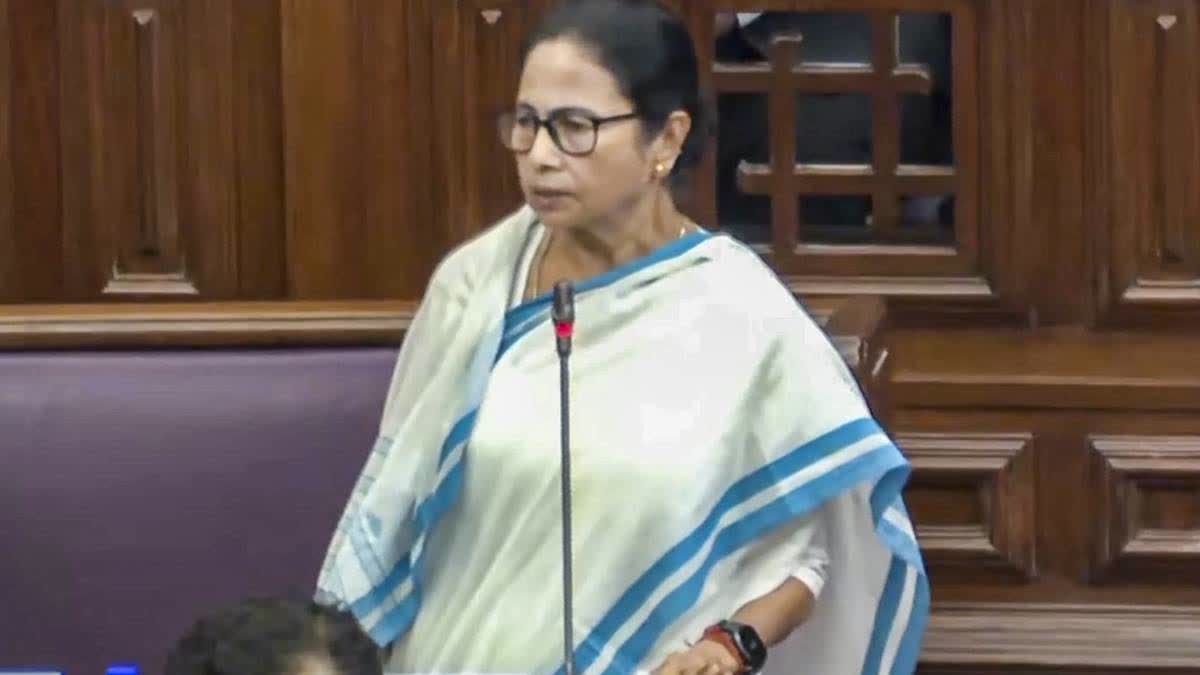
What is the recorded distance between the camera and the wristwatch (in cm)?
194

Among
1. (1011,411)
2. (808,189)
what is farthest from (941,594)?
(808,189)

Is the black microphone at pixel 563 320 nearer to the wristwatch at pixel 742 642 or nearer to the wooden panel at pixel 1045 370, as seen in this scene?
the wristwatch at pixel 742 642

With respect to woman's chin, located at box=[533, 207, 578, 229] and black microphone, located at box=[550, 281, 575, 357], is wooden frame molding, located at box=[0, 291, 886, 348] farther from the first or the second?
black microphone, located at box=[550, 281, 575, 357]

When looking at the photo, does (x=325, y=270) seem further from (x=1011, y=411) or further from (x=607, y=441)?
(x=607, y=441)

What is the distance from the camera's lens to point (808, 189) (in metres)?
3.07

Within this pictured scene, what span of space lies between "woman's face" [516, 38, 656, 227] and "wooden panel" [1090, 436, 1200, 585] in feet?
3.73

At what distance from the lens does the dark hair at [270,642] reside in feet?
4.09

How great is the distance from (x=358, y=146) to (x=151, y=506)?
793mm

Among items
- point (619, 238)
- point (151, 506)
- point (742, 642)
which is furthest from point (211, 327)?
point (742, 642)

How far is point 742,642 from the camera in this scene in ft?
6.40

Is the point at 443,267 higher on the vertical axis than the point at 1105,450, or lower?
higher

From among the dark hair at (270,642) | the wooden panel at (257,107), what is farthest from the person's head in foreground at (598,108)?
the wooden panel at (257,107)

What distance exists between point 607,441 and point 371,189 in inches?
43.8

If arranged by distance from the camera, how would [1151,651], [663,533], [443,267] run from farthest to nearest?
[1151,651] < [443,267] < [663,533]
